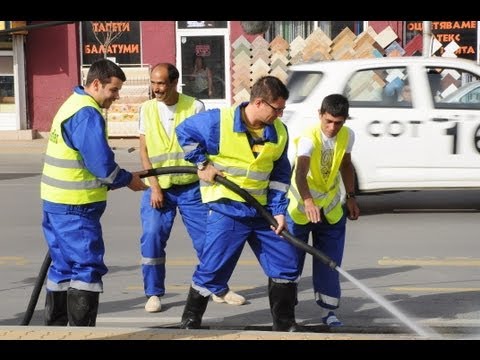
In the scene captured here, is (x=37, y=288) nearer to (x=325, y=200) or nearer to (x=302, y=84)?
(x=325, y=200)

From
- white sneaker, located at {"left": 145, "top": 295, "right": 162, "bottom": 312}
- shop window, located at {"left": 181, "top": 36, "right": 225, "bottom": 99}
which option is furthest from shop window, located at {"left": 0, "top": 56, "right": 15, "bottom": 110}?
white sneaker, located at {"left": 145, "top": 295, "right": 162, "bottom": 312}

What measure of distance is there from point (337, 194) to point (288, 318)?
104 cm

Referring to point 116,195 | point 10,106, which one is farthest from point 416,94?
point 10,106

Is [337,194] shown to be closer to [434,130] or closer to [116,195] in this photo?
[434,130]

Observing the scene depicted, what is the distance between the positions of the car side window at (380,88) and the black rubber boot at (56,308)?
6.22 meters

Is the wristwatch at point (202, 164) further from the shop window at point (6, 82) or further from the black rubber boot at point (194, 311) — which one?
the shop window at point (6, 82)

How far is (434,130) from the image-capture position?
1184 cm

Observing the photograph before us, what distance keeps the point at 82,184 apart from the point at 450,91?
717 cm

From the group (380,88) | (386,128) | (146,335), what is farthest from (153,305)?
(380,88)

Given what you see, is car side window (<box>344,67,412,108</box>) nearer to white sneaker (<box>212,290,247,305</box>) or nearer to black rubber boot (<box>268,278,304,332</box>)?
white sneaker (<box>212,290,247,305</box>)

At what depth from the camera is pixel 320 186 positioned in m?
6.96
